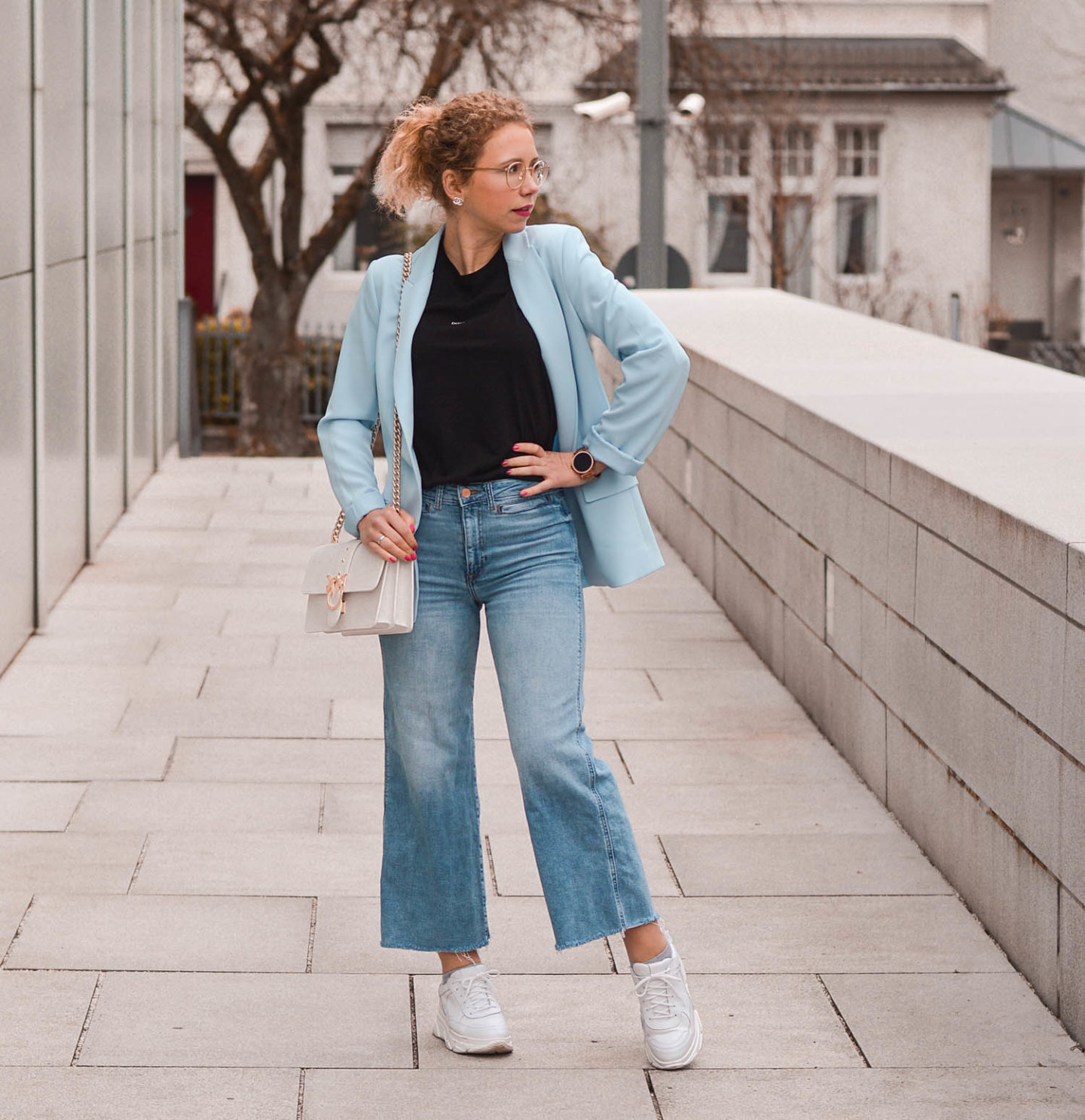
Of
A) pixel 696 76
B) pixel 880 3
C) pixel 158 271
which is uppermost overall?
pixel 880 3

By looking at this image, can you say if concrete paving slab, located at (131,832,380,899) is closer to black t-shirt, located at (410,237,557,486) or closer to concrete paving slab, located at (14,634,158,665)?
black t-shirt, located at (410,237,557,486)

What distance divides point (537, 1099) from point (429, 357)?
1.40m

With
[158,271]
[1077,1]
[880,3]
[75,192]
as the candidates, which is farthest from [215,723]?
[1077,1]

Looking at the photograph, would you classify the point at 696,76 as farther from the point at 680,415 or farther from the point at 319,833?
the point at 319,833

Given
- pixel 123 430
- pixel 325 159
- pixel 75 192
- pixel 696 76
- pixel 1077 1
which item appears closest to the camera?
pixel 75 192

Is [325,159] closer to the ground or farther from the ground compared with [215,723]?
farther from the ground

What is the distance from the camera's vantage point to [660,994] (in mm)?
3639

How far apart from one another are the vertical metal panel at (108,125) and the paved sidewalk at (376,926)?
3669 mm

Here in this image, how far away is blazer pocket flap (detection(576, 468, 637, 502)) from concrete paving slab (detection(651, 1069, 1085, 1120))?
112 cm

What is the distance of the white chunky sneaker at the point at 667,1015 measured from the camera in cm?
364

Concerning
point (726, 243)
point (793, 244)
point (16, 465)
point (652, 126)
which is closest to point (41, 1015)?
point (16, 465)

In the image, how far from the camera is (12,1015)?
3.87 m

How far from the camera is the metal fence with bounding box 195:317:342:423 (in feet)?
72.8

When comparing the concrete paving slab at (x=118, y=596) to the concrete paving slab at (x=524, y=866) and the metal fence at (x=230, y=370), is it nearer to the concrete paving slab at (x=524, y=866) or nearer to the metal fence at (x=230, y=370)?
the concrete paving slab at (x=524, y=866)
